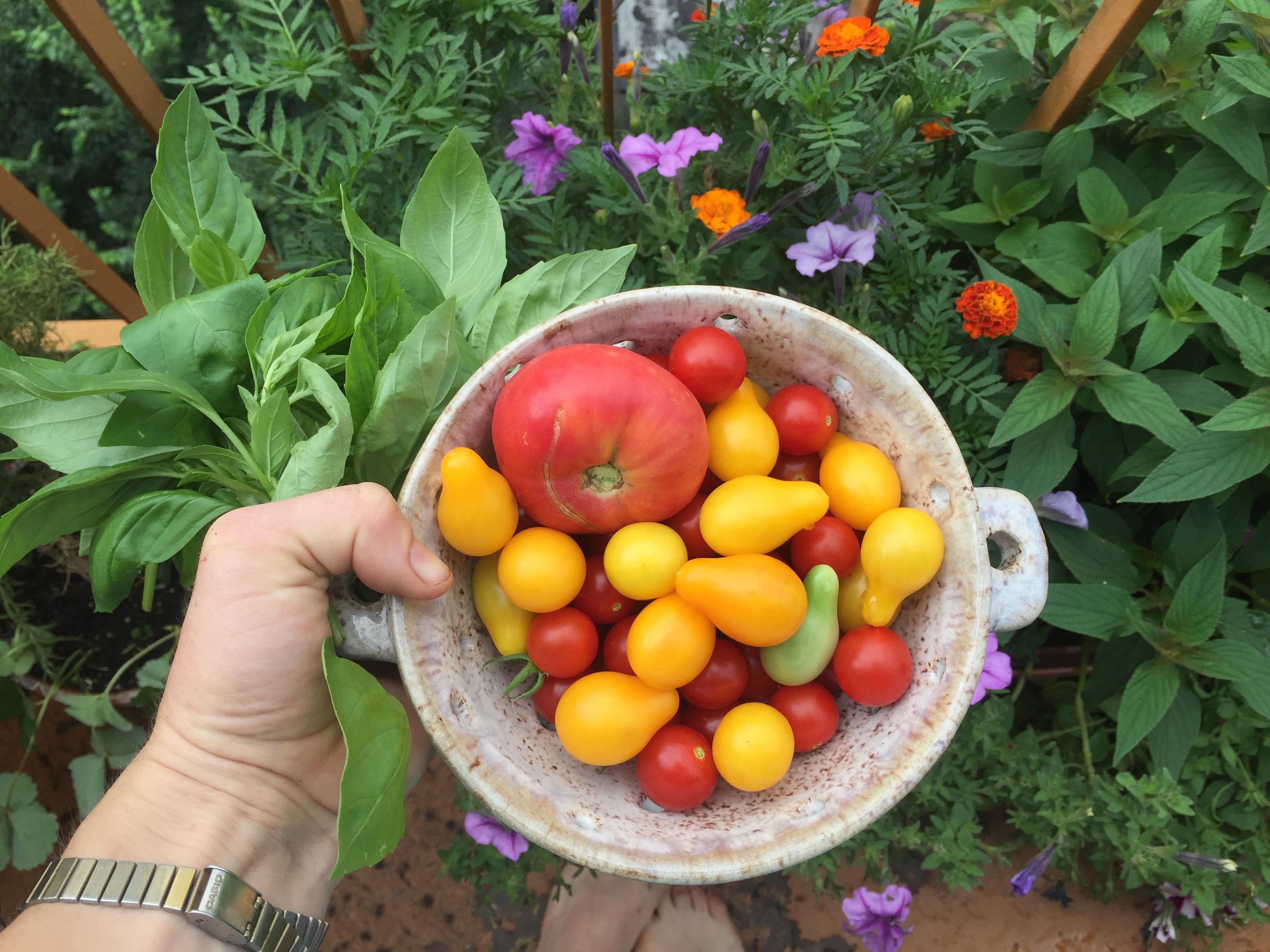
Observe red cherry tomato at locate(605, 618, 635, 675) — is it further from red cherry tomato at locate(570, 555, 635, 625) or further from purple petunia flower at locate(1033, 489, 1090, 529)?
purple petunia flower at locate(1033, 489, 1090, 529)

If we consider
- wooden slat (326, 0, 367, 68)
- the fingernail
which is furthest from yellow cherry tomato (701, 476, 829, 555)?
wooden slat (326, 0, 367, 68)

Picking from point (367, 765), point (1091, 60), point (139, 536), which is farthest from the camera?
point (1091, 60)

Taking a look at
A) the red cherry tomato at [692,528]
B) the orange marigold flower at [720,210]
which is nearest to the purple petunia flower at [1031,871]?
the red cherry tomato at [692,528]

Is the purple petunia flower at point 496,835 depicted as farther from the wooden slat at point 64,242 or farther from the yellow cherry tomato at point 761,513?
the wooden slat at point 64,242

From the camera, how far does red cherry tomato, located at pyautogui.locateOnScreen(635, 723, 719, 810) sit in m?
0.66

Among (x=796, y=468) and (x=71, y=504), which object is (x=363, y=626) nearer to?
(x=71, y=504)

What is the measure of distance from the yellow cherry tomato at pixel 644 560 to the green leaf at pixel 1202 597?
58cm

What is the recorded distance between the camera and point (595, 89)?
1.10 meters

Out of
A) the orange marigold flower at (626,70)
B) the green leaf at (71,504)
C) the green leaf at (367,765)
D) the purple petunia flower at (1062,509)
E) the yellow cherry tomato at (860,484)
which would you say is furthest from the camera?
the orange marigold flower at (626,70)

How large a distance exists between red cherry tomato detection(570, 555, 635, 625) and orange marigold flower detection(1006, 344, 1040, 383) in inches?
22.4

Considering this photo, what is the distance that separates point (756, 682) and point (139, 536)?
54 centimetres

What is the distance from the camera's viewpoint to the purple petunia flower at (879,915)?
3.11 ft

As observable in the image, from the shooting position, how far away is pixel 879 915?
95 cm

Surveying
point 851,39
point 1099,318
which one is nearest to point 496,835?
point 1099,318
